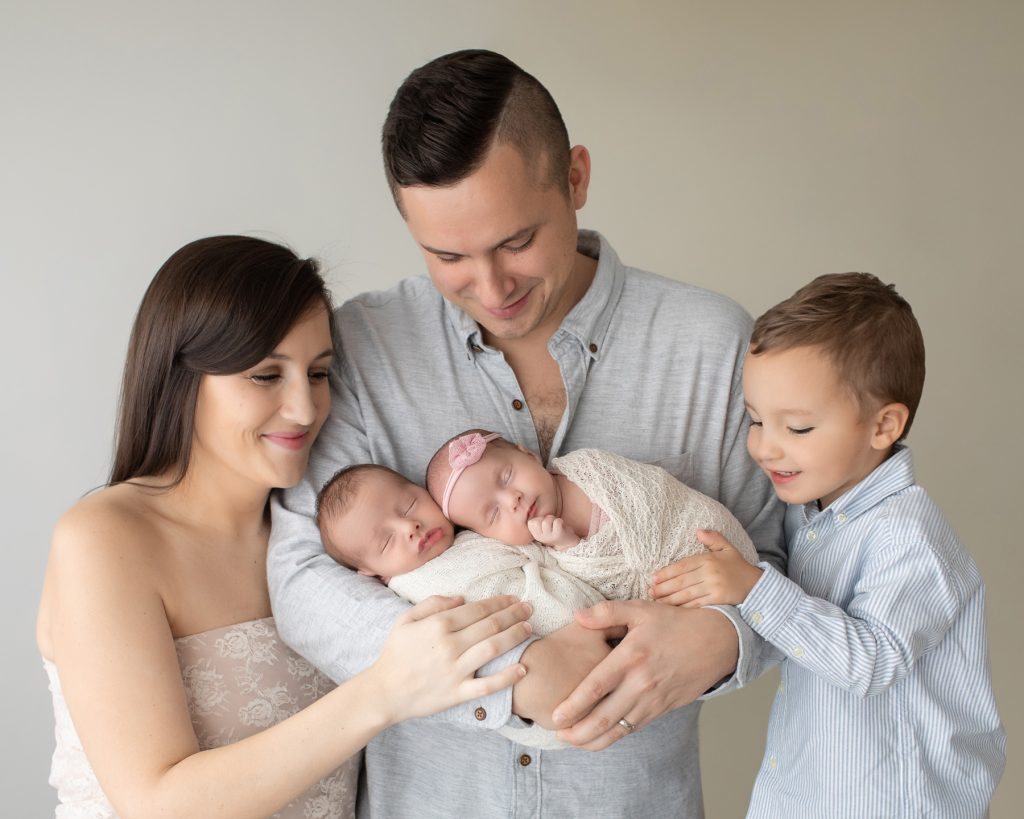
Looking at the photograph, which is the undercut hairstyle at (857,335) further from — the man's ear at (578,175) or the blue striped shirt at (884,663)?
the man's ear at (578,175)

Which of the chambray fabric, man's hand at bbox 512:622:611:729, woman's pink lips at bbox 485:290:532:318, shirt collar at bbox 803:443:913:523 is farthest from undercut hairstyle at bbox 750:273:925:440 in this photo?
man's hand at bbox 512:622:611:729

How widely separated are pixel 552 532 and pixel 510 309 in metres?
0.47

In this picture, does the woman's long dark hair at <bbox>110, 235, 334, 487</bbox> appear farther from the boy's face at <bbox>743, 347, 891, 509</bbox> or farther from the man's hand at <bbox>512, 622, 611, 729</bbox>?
the boy's face at <bbox>743, 347, 891, 509</bbox>

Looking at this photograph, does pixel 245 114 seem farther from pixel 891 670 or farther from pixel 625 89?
pixel 891 670

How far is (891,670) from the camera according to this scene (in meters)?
1.88

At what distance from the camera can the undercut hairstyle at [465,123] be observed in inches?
78.9

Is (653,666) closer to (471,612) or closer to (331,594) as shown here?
(471,612)

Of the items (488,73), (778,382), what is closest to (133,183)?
(488,73)

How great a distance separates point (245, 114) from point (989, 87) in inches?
93.8

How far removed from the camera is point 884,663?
6.15ft

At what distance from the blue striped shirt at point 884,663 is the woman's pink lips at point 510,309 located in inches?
28.1

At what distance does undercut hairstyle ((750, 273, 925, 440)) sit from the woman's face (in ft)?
2.85

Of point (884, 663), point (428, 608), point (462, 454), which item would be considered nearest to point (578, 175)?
point (462, 454)

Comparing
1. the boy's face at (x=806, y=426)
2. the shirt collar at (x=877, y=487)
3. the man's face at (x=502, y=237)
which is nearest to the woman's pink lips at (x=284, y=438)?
the man's face at (x=502, y=237)
